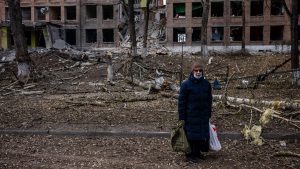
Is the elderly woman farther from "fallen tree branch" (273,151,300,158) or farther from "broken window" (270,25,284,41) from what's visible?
"broken window" (270,25,284,41)

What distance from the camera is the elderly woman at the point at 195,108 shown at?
7641 mm

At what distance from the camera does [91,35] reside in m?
62.3

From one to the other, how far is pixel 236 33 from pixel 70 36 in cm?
2230

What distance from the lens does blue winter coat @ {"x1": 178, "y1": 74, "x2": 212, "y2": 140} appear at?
25.1ft

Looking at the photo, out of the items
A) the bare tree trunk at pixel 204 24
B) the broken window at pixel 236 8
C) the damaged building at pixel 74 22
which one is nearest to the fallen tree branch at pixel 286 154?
the bare tree trunk at pixel 204 24

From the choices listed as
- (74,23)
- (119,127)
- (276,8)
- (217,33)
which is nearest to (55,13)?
(74,23)

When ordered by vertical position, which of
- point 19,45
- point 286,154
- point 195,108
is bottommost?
point 286,154

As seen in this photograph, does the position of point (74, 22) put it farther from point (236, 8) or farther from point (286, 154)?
point (286, 154)

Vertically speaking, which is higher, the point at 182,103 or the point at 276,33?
the point at 276,33

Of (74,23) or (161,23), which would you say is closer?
(74,23)

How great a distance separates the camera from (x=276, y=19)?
56.2 metres

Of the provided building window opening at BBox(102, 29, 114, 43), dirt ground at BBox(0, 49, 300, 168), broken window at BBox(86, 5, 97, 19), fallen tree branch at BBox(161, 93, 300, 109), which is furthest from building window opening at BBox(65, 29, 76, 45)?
fallen tree branch at BBox(161, 93, 300, 109)

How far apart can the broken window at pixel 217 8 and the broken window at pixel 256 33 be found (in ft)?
14.7

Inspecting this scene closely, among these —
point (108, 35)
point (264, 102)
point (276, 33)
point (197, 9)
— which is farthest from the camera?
point (108, 35)
